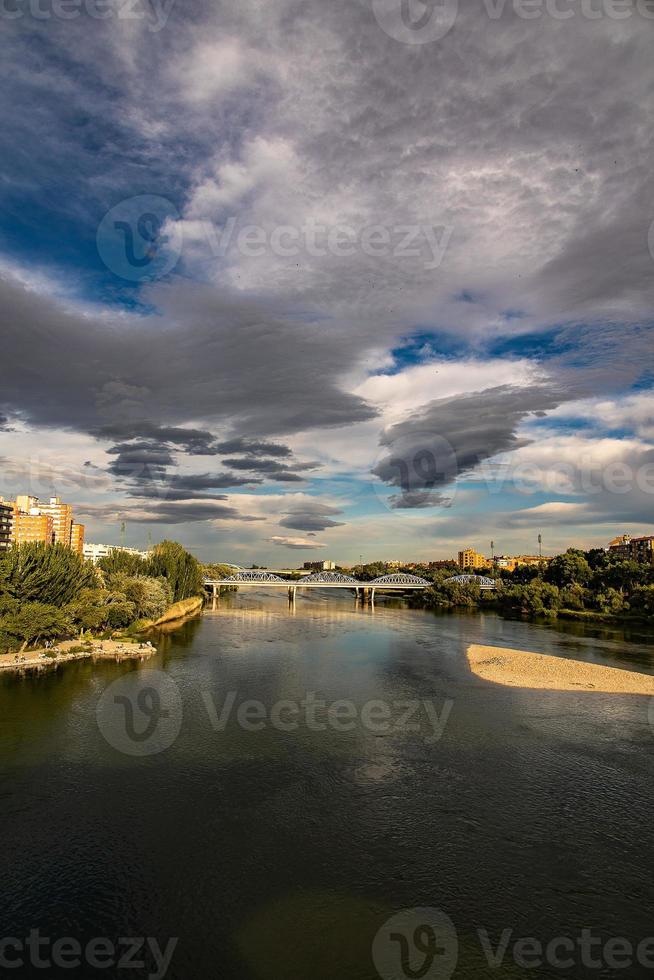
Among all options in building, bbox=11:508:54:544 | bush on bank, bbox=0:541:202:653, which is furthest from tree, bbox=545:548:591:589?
building, bbox=11:508:54:544

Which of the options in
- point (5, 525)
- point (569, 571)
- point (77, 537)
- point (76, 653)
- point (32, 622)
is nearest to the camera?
point (32, 622)

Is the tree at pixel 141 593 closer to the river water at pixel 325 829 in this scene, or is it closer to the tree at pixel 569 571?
the river water at pixel 325 829

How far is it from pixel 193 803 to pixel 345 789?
5635 mm

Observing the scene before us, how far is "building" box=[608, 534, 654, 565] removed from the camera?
5571 inches

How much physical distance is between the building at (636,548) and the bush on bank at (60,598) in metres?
116

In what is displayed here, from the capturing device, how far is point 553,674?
134 ft

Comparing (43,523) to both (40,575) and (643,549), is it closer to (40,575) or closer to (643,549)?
(40,575)

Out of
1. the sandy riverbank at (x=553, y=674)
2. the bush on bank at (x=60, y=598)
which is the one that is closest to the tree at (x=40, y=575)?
the bush on bank at (x=60, y=598)

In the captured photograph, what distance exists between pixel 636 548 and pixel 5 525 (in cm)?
15498

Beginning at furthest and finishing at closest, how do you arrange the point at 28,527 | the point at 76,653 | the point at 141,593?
1. the point at 28,527
2. the point at 141,593
3. the point at 76,653

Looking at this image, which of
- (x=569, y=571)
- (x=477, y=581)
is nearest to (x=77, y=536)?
(x=477, y=581)

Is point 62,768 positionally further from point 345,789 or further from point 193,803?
point 345,789

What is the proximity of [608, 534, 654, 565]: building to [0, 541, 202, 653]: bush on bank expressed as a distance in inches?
4556

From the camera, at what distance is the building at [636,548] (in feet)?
464
